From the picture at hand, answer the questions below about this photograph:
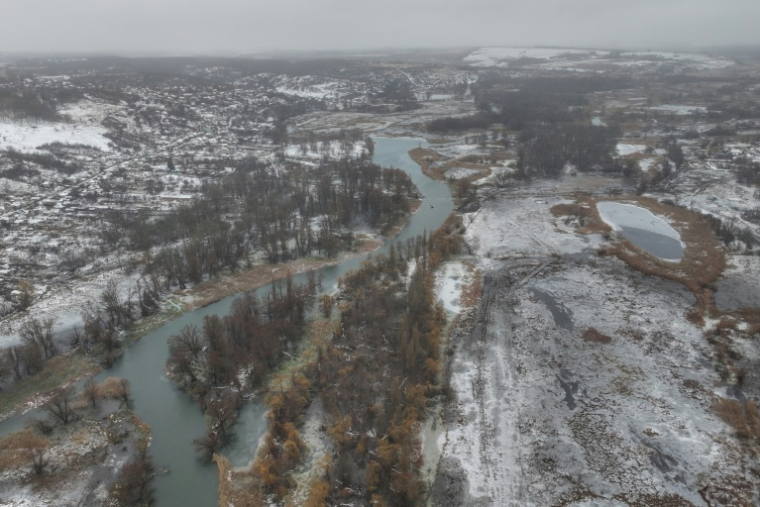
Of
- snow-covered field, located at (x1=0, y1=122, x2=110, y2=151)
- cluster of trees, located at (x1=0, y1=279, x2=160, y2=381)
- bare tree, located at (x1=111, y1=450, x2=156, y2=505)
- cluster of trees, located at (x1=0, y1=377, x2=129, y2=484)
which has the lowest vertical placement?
bare tree, located at (x1=111, y1=450, x2=156, y2=505)

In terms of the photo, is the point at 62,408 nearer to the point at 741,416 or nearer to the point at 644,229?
the point at 741,416

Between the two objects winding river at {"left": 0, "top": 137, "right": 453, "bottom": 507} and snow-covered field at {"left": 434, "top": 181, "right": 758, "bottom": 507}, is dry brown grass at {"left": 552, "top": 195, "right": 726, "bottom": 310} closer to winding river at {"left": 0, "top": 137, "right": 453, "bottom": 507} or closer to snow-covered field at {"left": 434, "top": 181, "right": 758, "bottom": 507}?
snow-covered field at {"left": 434, "top": 181, "right": 758, "bottom": 507}

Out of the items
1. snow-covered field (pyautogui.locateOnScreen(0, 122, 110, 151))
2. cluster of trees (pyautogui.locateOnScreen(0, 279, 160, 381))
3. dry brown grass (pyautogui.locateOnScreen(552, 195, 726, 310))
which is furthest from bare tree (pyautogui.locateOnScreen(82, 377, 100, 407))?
snow-covered field (pyautogui.locateOnScreen(0, 122, 110, 151))

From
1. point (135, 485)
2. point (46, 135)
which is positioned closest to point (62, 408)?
point (135, 485)

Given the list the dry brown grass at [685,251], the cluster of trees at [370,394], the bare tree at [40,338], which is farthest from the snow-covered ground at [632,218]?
the bare tree at [40,338]

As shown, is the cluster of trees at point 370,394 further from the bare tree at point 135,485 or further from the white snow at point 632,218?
the white snow at point 632,218

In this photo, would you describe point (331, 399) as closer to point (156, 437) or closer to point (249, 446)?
point (249, 446)

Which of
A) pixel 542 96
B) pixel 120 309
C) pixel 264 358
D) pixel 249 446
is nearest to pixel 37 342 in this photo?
pixel 120 309

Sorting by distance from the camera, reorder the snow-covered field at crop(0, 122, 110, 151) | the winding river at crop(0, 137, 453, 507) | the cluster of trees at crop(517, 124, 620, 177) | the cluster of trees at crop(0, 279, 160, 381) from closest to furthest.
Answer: the winding river at crop(0, 137, 453, 507)
the cluster of trees at crop(0, 279, 160, 381)
the cluster of trees at crop(517, 124, 620, 177)
the snow-covered field at crop(0, 122, 110, 151)
